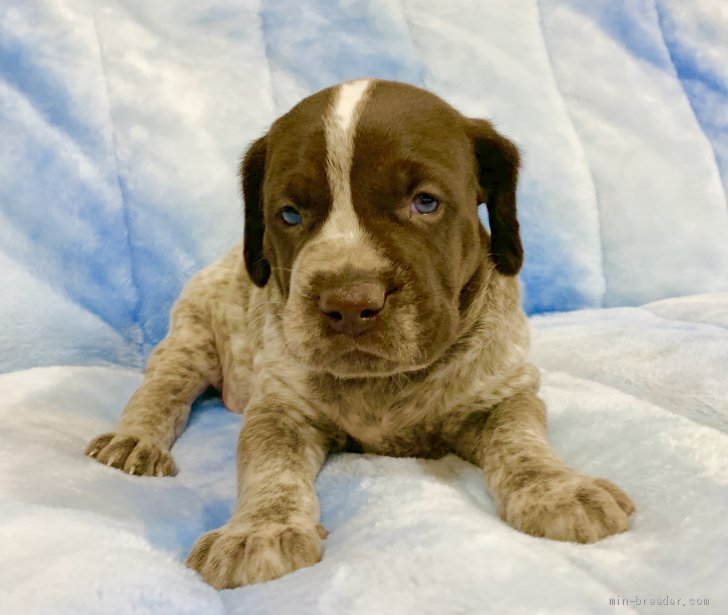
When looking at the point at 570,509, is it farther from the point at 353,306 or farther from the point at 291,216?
the point at 291,216

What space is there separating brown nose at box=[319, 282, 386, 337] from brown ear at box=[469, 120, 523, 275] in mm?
796

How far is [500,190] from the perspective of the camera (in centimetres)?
274

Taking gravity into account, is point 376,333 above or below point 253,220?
above

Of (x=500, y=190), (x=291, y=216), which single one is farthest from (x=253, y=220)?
(x=500, y=190)

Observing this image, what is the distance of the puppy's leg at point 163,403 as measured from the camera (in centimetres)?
257

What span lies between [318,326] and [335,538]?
55 centimetres

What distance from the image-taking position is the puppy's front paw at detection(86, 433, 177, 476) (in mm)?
2523

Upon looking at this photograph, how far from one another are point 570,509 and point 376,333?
25.5 inches

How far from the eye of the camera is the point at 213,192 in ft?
14.5

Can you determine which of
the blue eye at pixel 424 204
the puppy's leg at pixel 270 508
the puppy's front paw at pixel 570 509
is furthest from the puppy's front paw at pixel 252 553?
the blue eye at pixel 424 204

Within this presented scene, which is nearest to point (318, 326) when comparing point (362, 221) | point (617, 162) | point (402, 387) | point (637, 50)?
point (362, 221)

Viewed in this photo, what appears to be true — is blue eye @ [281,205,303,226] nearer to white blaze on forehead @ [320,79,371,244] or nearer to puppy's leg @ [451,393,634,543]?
white blaze on forehead @ [320,79,371,244]

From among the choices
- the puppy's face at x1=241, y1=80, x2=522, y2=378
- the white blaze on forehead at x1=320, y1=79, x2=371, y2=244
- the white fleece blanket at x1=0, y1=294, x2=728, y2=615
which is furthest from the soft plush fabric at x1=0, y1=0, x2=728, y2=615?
the white blaze on forehead at x1=320, y1=79, x2=371, y2=244

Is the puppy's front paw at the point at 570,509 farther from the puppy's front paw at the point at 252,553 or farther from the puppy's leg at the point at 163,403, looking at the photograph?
the puppy's leg at the point at 163,403
